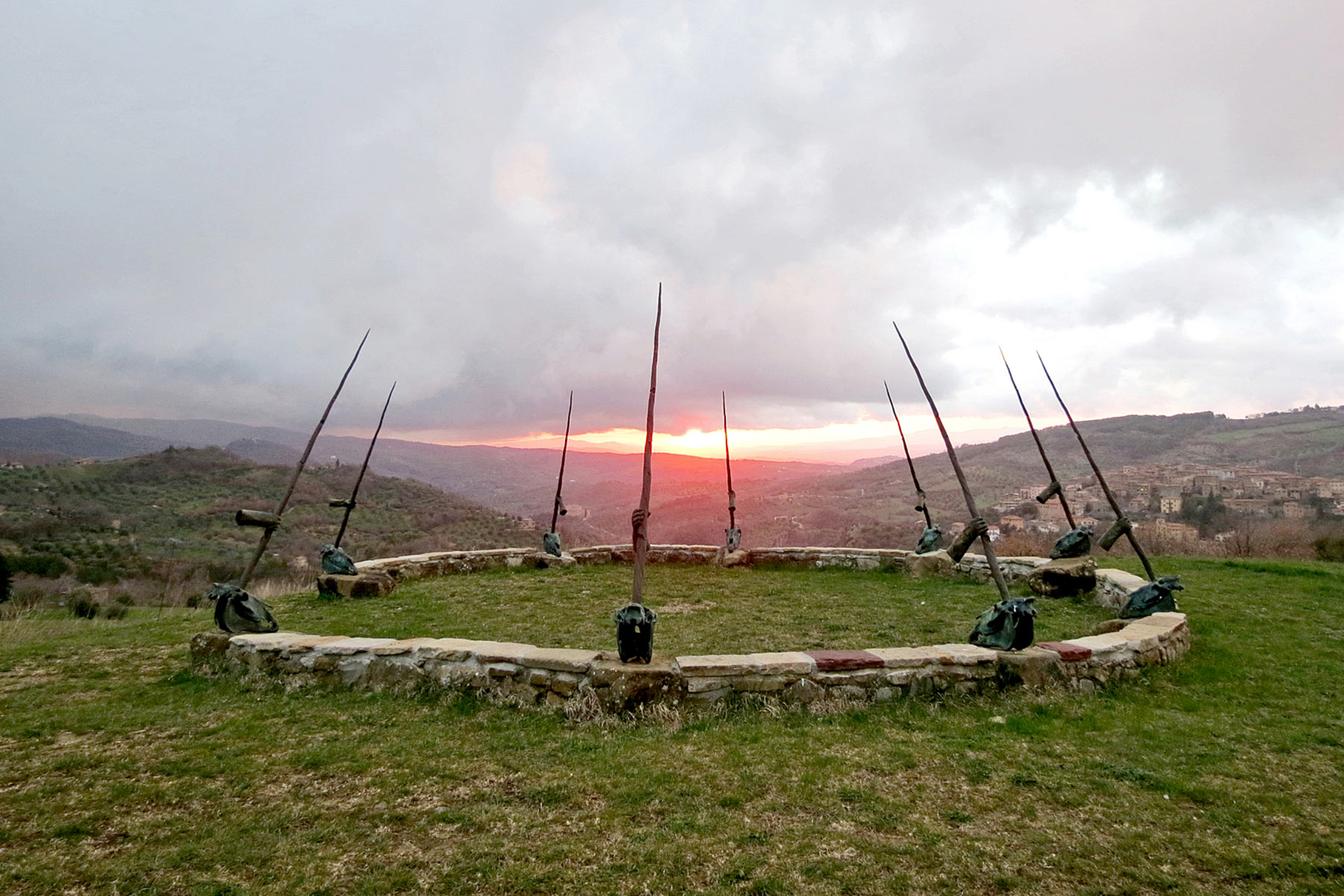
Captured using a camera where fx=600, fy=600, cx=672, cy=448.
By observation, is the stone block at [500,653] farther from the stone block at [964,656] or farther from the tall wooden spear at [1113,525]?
the tall wooden spear at [1113,525]

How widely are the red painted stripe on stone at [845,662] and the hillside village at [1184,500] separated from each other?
14.3 m

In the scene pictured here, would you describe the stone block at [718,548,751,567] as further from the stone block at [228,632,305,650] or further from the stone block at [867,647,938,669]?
the stone block at [228,632,305,650]

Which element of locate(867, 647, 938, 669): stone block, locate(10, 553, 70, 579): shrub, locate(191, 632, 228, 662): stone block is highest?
locate(867, 647, 938, 669): stone block

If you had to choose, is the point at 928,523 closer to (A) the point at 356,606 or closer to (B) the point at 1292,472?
(A) the point at 356,606

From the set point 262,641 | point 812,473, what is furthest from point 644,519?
point 812,473

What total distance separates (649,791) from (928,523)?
11.4m

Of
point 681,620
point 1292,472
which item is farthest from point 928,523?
point 1292,472

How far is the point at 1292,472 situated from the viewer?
121ft

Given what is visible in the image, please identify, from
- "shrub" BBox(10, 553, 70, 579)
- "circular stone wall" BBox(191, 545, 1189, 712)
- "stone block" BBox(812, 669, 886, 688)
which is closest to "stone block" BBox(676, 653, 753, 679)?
"circular stone wall" BBox(191, 545, 1189, 712)

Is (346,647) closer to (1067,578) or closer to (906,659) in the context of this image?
(906,659)

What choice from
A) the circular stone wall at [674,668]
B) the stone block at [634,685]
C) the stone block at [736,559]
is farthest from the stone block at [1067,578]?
the stone block at [634,685]

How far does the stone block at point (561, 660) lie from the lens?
18.4ft

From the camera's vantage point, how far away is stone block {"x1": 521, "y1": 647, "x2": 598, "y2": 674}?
5609 millimetres

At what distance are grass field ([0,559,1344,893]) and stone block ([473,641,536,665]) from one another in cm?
48
